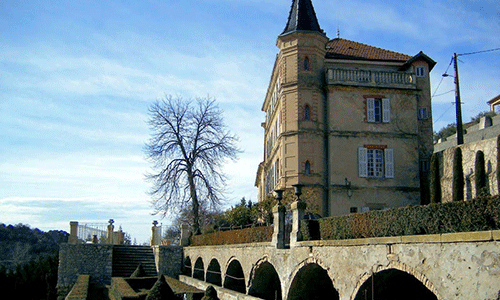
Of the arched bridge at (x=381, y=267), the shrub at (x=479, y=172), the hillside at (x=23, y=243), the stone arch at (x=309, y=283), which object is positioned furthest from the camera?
the hillside at (x=23, y=243)

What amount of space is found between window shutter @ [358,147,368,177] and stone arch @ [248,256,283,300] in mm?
11941

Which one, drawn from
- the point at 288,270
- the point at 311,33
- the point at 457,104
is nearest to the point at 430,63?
the point at 457,104

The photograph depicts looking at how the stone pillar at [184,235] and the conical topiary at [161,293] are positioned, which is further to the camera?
the stone pillar at [184,235]

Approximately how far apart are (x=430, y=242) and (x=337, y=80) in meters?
22.1

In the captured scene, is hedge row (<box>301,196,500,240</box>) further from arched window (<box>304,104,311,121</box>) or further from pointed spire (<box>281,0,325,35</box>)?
pointed spire (<box>281,0,325,35</box>)

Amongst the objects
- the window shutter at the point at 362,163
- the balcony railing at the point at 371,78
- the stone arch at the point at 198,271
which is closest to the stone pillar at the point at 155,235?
the stone arch at the point at 198,271

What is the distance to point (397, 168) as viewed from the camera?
3088cm

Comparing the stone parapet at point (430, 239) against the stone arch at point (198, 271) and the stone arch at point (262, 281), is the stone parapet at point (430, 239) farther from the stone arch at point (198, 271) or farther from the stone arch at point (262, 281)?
the stone arch at point (198, 271)

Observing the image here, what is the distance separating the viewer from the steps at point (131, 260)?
3266 centimetres

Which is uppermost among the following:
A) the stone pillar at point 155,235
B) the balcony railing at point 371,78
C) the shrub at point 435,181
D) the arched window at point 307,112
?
the balcony railing at point 371,78

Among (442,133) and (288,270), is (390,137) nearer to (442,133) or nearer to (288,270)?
(288,270)

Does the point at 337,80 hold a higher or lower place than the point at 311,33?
lower

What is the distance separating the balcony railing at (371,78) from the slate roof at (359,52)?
84.7 inches

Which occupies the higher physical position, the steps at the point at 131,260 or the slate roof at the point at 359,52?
the slate roof at the point at 359,52
